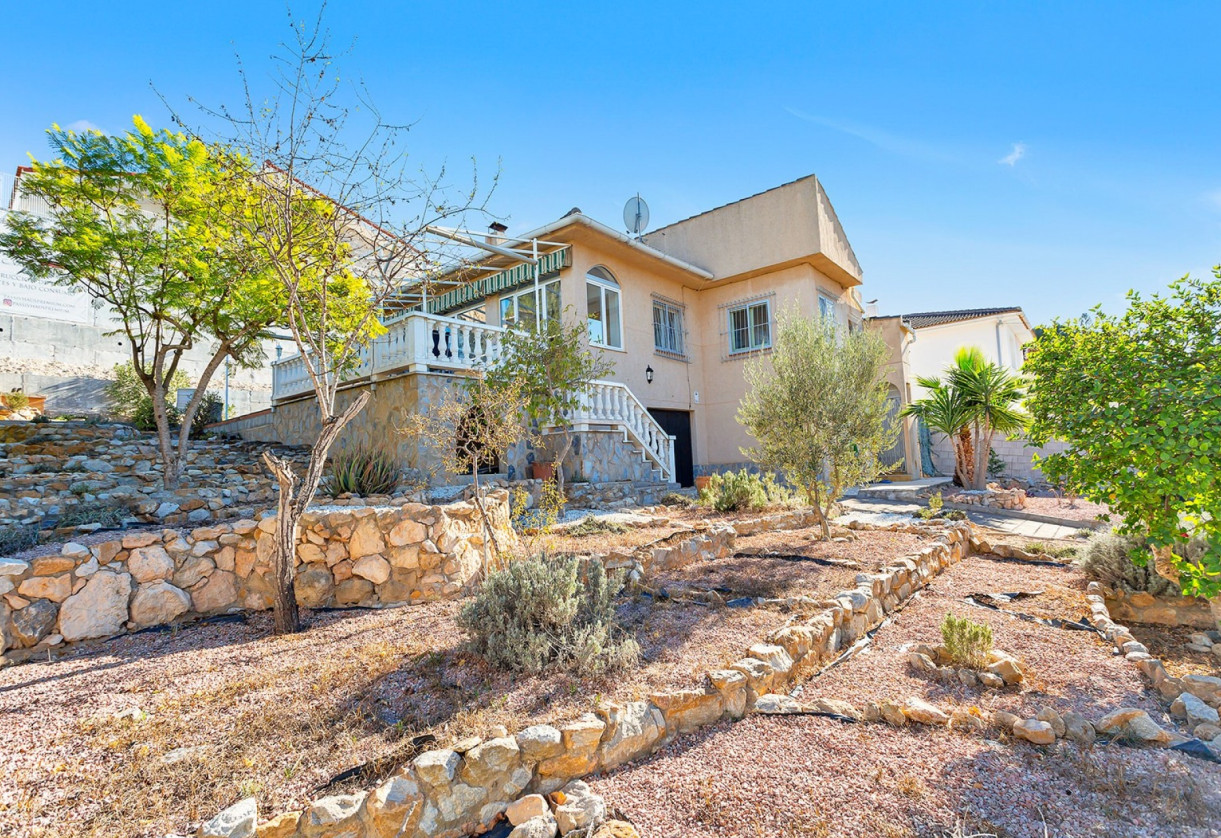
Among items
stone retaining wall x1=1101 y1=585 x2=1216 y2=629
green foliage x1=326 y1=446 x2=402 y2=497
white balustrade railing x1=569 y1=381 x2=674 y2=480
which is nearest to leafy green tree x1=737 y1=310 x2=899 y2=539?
stone retaining wall x1=1101 y1=585 x2=1216 y2=629

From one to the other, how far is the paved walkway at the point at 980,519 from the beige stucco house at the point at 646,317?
3774 millimetres

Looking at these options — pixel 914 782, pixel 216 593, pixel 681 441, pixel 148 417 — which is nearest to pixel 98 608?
pixel 216 593

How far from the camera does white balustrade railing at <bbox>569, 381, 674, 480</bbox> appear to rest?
10922 mm

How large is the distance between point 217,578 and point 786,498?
823cm

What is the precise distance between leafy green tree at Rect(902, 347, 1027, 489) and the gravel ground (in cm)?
1119

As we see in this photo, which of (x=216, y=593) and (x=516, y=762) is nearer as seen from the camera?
(x=516, y=762)

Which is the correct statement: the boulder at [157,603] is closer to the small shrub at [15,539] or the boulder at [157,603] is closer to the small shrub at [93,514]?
the small shrub at [15,539]

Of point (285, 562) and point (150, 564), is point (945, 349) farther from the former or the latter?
point (150, 564)

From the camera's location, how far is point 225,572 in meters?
4.89

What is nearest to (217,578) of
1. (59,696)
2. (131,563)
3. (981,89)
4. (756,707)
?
(131,563)

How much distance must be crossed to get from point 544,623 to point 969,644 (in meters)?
2.92

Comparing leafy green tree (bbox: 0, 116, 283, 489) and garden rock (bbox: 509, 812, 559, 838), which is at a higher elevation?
leafy green tree (bbox: 0, 116, 283, 489)

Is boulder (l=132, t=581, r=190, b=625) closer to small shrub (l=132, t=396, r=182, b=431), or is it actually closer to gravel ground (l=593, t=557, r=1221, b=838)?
gravel ground (l=593, t=557, r=1221, b=838)

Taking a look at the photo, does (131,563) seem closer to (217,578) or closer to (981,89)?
(217,578)
